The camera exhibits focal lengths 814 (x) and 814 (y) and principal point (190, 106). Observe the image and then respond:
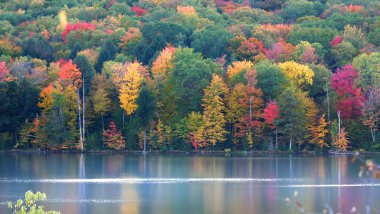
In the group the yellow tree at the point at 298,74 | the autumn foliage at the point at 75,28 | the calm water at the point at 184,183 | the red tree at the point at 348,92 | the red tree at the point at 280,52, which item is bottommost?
the calm water at the point at 184,183

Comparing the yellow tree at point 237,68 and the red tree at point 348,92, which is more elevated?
the yellow tree at point 237,68

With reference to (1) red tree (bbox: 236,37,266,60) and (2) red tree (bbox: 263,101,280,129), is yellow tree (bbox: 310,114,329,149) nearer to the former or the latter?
(2) red tree (bbox: 263,101,280,129)

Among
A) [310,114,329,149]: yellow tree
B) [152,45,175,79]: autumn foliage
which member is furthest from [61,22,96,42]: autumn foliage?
[310,114,329,149]: yellow tree

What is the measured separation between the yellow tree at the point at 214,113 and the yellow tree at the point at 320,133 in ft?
16.9

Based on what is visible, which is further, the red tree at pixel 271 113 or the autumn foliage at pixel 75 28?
the autumn foliage at pixel 75 28

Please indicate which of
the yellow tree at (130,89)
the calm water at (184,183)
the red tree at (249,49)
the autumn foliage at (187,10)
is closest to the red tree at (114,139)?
the yellow tree at (130,89)

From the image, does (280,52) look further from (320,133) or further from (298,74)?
(320,133)

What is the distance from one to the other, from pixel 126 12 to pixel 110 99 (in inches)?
1200

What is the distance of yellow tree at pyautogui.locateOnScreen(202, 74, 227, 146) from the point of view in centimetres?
4756

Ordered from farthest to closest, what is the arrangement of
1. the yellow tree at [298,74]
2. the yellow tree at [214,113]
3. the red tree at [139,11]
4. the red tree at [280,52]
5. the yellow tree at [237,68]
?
the red tree at [139,11], the red tree at [280,52], the yellow tree at [237,68], the yellow tree at [298,74], the yellow tree at [214,113]

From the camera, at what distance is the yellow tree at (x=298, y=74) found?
49875 millimetres

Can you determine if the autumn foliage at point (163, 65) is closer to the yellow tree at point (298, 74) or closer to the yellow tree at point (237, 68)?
the yellow tree at point (237, 68)

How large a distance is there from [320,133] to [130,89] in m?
12.0

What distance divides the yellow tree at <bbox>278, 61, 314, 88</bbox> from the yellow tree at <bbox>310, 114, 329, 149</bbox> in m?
3.54
